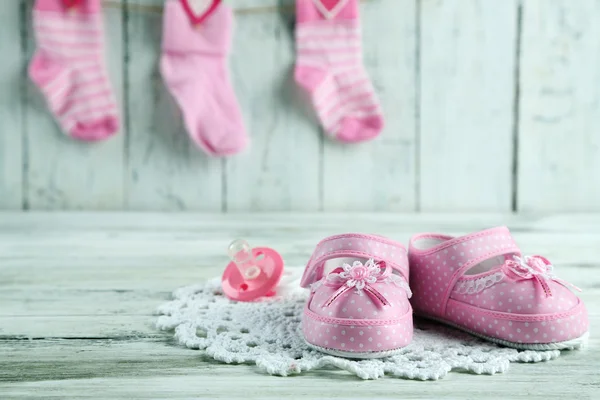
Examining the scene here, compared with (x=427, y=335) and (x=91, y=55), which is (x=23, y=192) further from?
(x=427, y=335)

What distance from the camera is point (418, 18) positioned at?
6.18ft

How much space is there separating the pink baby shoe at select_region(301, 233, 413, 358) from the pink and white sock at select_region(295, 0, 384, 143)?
43.0 inches

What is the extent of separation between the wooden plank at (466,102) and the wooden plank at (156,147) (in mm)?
694

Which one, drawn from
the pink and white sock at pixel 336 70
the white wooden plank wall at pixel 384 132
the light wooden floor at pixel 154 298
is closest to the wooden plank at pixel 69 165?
the white wooden plank wall at pixel 384 132

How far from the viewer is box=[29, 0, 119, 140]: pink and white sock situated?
1.80 meters

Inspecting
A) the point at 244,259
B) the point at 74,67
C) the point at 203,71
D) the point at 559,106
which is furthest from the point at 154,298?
the point at 559,106

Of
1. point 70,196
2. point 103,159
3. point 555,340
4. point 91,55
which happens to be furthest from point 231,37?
point 555,340

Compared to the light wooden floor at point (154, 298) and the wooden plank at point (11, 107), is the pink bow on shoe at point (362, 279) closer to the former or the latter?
the light wooden floor at point (154, 298)

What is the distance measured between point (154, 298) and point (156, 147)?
1.01 metres

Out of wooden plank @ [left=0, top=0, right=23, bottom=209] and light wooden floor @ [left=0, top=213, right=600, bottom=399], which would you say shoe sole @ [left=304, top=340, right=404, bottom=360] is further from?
wooden plank @ [left=0, top=0, right=23, bottom=209]

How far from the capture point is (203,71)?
182 centimetres

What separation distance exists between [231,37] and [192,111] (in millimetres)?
272

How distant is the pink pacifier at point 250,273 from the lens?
3.10ft

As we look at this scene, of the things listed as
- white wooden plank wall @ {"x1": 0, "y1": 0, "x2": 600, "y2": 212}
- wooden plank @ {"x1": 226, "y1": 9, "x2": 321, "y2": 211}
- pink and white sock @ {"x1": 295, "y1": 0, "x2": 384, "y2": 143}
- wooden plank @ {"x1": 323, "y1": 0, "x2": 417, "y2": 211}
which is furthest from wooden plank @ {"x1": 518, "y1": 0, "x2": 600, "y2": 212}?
wooden plank @ {"x1": 226, "y1": 9, "x2": 321, "y2": 211}
